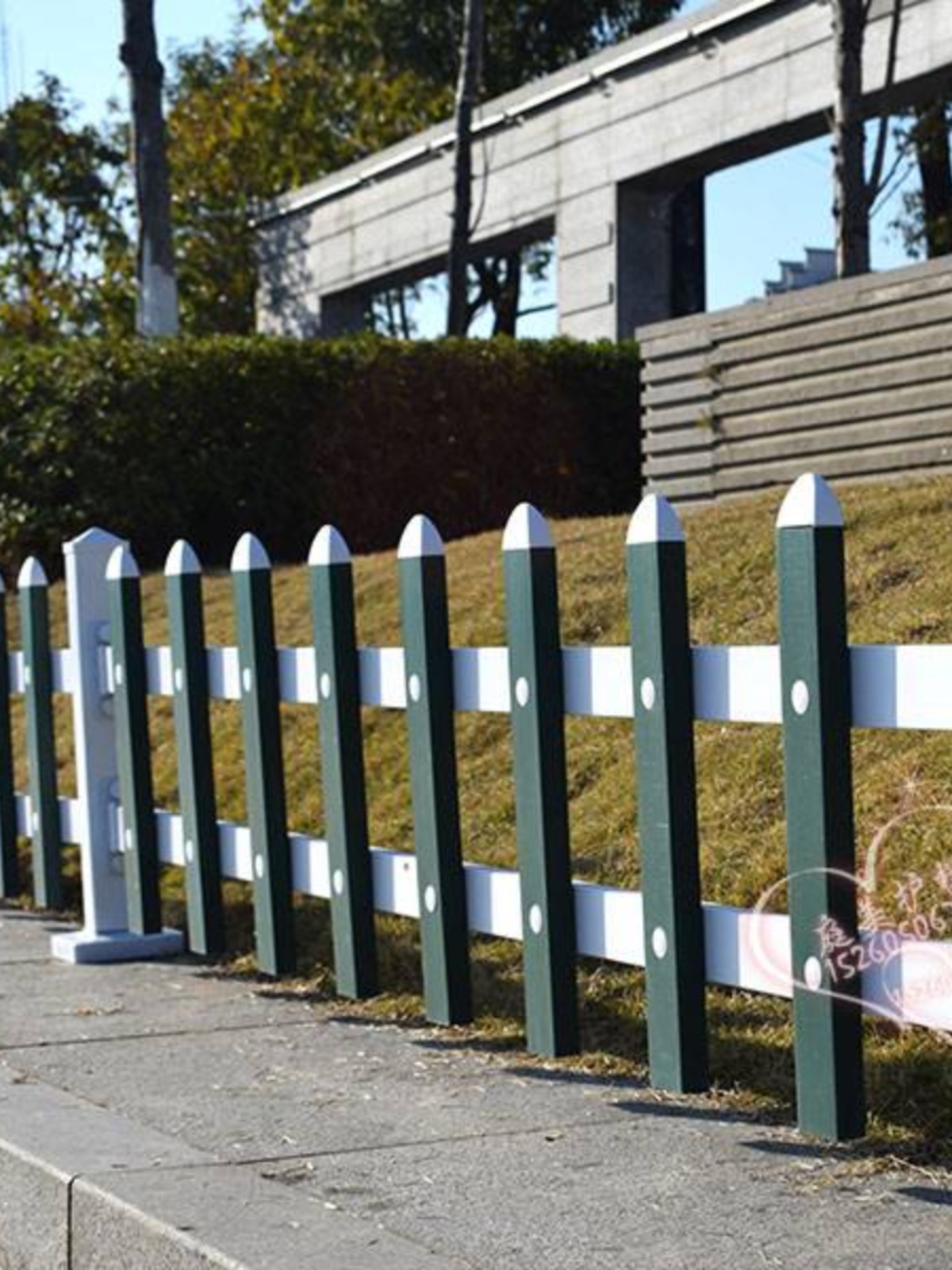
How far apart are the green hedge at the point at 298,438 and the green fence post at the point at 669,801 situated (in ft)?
40.7

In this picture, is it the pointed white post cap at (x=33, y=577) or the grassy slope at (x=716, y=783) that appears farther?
the pointed white post cap at (x=33, y=577)

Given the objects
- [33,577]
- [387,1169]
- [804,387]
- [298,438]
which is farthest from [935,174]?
[387,1169]

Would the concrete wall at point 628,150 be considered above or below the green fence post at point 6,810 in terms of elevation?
above

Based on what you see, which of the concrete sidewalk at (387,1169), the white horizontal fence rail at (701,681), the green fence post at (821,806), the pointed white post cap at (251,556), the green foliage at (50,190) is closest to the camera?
the concrete sidewalk at (387,1169)

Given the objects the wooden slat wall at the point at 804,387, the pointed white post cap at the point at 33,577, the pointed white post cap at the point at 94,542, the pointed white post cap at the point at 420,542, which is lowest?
the pointed white post cap at the point at 33,577

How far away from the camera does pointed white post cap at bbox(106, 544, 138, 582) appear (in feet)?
24.5

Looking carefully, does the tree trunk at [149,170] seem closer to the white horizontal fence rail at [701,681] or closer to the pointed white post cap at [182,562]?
the pointed white post cap at [182,562]

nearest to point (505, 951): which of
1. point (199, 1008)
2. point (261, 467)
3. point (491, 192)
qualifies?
point (199, 1008)

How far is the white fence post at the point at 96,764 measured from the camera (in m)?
7.54

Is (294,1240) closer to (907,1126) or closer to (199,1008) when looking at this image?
(907,1126)

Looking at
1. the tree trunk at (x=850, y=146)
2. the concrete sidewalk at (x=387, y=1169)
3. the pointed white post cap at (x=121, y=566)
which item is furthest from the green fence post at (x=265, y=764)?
the tree trunk at (x=850, y=146)

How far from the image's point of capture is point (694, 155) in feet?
69.8

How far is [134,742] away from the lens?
7.54 metres

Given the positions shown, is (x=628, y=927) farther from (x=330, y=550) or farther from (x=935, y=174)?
(x=935, y=174)
